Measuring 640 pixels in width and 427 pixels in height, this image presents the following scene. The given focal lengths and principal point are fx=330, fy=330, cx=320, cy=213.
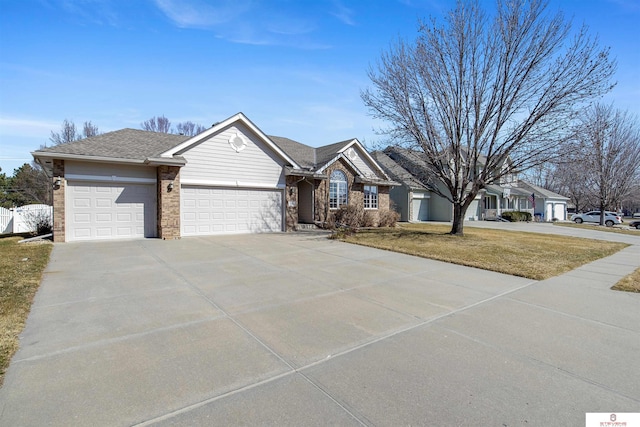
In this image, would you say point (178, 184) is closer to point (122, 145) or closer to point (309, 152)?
point (122, 145)

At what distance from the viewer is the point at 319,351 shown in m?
3.85

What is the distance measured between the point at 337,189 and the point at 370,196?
11.1 ft

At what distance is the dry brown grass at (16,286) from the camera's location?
3.94m

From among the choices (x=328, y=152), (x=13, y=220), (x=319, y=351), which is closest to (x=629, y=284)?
(x=319, y=351)

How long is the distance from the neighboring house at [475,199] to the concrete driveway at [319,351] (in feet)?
39.6

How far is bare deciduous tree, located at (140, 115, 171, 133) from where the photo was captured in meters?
41.2

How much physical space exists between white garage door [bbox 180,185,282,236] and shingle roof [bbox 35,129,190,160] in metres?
2.40

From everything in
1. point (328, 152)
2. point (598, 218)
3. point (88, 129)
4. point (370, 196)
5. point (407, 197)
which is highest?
point (88, 129)

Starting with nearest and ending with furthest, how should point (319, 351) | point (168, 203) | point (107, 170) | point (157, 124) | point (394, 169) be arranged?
point (319, 351) → point (107, 170) → point (168, 203) → point (394, 169) → point (157, 124)

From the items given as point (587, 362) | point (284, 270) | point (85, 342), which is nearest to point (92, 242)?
point (284, 270)

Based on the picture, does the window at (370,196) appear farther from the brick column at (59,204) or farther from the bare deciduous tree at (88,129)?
the bare deciduous tree at (88,129)

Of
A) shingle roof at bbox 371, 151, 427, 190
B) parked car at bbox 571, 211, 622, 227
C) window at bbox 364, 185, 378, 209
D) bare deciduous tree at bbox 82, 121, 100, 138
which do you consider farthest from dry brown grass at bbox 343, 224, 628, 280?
bare deciduous tree at bbox 82, 121, 100, 138

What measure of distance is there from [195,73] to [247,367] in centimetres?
1428

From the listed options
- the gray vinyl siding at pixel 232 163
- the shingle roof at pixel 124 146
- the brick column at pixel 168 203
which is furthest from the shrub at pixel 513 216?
the brick column at pixel 168 203
